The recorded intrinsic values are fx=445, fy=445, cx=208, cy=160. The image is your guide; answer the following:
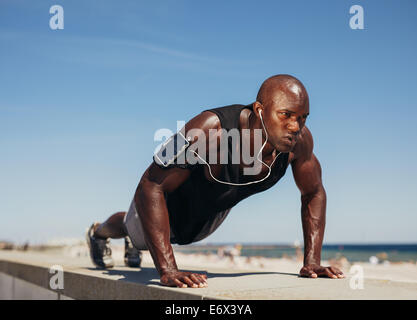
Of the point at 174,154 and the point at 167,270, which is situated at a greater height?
the point at 174,154

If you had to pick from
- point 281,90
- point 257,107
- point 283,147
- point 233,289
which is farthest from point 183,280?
point 281,90

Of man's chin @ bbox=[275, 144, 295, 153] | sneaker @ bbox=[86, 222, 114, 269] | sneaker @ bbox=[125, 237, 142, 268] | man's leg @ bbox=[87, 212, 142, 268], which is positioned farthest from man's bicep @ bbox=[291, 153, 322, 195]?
sneaker @ bbox=[86, 222, 114, 269]

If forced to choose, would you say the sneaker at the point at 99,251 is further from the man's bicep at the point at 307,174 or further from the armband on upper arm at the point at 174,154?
the man's bicep at the point at 307,174

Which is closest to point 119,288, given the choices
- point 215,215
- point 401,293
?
point 215,215

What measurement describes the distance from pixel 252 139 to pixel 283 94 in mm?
356

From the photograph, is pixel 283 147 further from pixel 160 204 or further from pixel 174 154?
pixel 160 204

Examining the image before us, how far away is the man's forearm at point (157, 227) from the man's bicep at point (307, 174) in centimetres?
112

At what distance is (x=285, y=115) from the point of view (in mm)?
2760

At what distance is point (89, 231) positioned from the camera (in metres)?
4.47

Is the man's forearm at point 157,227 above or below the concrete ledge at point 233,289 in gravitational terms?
above

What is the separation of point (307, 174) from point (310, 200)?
22cm

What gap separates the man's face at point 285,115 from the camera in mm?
2750

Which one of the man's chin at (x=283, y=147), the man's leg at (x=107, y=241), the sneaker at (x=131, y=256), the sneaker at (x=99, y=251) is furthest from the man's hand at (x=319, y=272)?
the sneaker at (x=99, y=251)

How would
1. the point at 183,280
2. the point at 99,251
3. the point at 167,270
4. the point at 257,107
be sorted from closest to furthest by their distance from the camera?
the point at 183,280 < the point at 167,270 < the point at 257,107 < the point at 99,251
